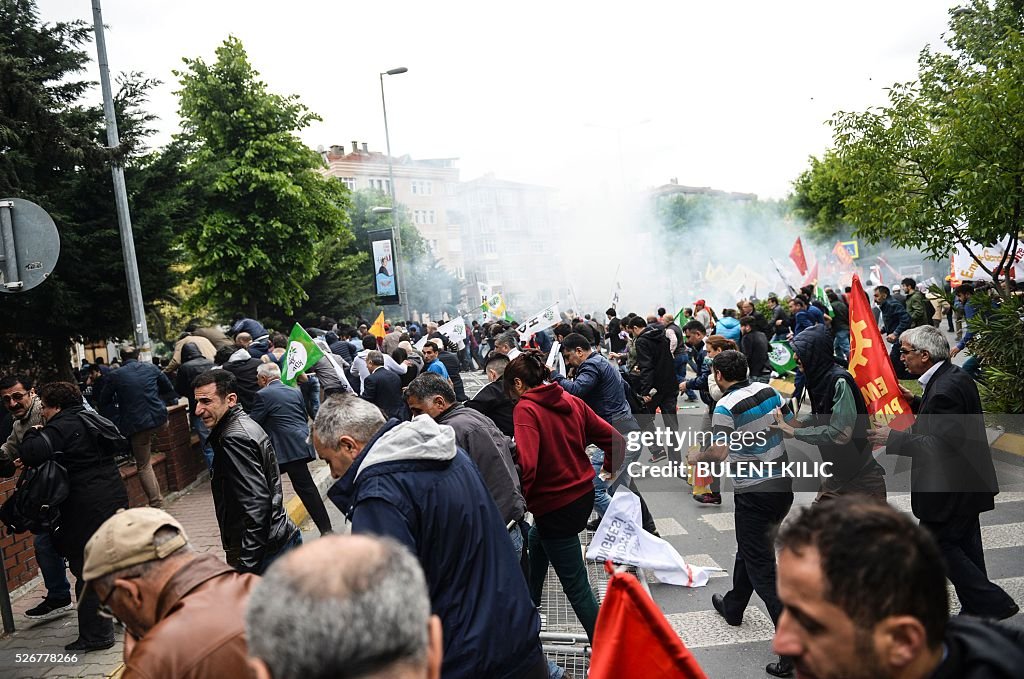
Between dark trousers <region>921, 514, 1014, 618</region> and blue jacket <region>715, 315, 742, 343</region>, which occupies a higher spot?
blue jacket <region>715, 315, 742, 343</region>

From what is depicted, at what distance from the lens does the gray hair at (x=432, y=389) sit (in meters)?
4.79

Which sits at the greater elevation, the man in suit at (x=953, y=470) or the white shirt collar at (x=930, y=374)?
the white shirt collar at (x=930, y=374)

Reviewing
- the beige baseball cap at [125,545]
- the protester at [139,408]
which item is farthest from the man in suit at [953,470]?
the protester at [139,408]

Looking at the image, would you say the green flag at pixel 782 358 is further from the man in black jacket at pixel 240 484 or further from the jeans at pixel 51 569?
the jeans at pixel 51 569

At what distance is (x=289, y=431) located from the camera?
726 cm

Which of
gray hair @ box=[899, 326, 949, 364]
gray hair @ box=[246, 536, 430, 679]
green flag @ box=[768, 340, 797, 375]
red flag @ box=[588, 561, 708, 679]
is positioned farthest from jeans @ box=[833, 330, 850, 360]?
gray hair @ box=[246, 536, 430, 679]

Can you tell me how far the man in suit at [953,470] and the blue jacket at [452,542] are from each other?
2805mm

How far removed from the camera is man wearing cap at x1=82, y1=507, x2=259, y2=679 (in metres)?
2.08

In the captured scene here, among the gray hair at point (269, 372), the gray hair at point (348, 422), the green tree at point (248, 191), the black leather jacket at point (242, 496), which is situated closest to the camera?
the gray hair at point (348, 422)

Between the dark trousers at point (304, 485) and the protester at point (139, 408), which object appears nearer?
the dark trousers at point (304, 485)

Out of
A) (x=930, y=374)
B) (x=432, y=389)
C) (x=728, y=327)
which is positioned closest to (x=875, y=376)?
(x=930, y=374)

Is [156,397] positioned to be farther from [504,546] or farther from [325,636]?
[325,636]

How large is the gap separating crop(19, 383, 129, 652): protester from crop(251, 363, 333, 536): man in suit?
184 cm

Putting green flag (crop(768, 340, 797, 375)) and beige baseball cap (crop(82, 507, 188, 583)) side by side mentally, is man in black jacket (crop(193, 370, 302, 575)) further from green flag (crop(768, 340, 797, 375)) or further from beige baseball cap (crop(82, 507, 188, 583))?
green flag (crop(768, 340, 797, 375))
